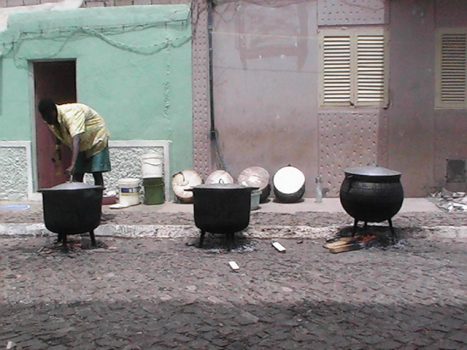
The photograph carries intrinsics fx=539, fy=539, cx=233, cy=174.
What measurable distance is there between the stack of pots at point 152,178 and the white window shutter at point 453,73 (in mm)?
4700

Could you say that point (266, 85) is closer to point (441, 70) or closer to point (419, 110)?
point (419, 110)

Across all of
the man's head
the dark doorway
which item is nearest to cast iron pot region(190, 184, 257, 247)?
the man's head

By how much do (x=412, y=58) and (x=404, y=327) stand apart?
19.5ft

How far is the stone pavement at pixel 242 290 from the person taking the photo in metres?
3.75

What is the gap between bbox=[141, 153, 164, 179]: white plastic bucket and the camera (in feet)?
28.5

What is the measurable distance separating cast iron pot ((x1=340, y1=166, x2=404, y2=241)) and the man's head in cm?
360

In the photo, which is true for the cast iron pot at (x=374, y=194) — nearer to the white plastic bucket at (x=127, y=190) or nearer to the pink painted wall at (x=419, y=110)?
the pink painted wall at (x=419, y=110)

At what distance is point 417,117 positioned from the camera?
8.77 meters

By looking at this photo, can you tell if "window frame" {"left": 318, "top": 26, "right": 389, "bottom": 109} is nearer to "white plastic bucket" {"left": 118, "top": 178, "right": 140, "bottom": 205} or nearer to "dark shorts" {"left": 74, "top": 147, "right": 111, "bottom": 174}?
"white plastic bucket" {"left": 118, "top": 178, "right": 140, "bottom": 205}

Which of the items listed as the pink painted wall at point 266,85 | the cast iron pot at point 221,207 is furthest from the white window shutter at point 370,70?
the cast iron pot at point 221,207

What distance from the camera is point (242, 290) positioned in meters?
4.80

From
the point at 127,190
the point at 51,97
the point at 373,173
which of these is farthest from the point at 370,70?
the point at 51,97

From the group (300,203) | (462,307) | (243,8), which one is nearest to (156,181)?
(300,203)

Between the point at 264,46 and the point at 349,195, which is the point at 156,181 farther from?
the point at 349,195
